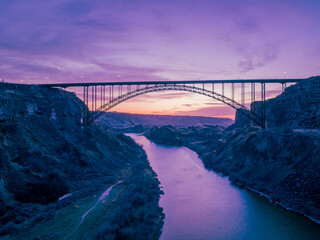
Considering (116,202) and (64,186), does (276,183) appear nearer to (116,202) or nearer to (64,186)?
(116,202)

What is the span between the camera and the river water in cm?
1619

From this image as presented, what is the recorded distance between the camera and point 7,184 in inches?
666

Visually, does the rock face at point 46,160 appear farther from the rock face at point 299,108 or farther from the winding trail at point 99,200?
the rock face at point 299,108

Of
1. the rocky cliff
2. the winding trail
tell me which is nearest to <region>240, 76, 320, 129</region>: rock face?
the rocky cliff

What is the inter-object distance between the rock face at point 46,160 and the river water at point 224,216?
204cm

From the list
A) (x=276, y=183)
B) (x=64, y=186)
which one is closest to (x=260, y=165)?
(x=276, y=183)

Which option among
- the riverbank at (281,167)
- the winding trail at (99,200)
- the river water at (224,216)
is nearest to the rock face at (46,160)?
the winding trail at (99,200)

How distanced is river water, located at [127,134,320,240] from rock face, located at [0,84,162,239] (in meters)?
2.04

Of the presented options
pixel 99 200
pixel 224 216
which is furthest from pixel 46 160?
pixel 224 216

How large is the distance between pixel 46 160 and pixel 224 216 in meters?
19.6

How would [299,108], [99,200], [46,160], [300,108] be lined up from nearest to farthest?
[99,200] < [46,160] < [300,108] < [299,108]

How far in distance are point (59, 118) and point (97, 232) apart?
2305cm

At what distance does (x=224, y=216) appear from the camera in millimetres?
19484

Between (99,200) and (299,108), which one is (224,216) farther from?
(299,108)
